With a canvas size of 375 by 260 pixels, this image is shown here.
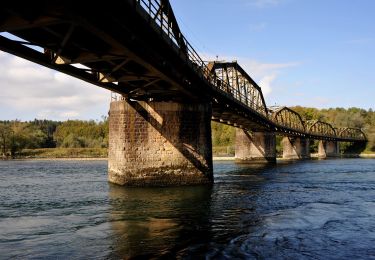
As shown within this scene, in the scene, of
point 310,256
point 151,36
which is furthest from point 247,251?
point 151,36

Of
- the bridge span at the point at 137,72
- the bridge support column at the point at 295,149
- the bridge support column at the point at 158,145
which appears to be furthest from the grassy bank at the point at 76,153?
the bridge support column at the point at 158,145

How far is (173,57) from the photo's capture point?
78.7 feet

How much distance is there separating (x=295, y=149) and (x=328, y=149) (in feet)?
106

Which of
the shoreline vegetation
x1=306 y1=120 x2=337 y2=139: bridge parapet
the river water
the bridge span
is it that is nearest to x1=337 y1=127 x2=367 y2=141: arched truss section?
x1=306 y1=120 x2=337 y2=139: bridge parapet

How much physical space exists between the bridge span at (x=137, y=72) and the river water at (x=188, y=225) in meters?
3.43

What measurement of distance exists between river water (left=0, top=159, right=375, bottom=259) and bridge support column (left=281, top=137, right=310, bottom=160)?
260 feet

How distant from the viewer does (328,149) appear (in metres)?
135

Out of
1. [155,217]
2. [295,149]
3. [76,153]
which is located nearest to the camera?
[155,217]

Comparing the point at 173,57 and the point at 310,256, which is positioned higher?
the point at 173,57

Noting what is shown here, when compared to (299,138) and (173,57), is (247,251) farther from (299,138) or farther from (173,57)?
(299,138)

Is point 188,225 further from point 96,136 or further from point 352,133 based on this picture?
point 96,136

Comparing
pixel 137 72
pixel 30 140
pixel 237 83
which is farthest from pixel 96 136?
pixel 137 72

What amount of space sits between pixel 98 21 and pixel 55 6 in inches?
92.2

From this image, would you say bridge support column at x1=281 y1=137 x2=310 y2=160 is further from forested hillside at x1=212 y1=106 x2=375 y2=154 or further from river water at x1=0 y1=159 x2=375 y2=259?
river water at x1=0 y1=159 x2=375 y2=259
